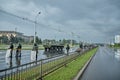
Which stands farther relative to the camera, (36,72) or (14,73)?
(36,72)

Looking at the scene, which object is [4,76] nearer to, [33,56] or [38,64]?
[38,64]

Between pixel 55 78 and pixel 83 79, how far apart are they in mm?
1865

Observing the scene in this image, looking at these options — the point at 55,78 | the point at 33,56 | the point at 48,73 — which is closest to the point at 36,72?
the point at 55,78

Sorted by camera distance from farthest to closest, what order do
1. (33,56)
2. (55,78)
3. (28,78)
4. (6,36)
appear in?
1. (6,36)
2. (33,56)
3. (55,78)
4. (28,78)

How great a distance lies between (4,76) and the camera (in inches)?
283

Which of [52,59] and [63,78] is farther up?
[52,59]

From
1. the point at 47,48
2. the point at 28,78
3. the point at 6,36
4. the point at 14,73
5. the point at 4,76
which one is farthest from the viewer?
the point at 6,36

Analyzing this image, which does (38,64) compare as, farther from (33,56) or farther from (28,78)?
(33,56)

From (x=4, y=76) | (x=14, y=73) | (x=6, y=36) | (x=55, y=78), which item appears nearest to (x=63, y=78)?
(x=55, y=78)

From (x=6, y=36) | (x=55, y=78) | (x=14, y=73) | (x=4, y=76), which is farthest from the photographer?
(x=6, y=36)

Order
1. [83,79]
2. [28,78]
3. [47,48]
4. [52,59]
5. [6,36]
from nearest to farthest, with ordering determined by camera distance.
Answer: [28,78]
[83,79]
[52,59]
[47,48]
[6,36]

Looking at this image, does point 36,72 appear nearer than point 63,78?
Yes

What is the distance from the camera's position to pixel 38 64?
1083 cm

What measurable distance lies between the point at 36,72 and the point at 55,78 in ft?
7.12
